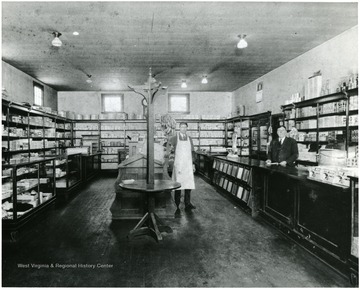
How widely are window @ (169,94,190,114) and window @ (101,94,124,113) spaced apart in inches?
83.9

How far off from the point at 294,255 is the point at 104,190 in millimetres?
5226

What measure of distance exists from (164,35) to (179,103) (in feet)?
20.4

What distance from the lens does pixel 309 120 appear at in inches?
234

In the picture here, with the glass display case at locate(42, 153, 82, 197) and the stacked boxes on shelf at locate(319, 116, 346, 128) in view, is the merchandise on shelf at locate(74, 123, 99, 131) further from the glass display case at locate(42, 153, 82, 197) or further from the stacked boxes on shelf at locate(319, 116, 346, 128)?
the stacked boxes on shelf at locate(319, 116, 346, 128)

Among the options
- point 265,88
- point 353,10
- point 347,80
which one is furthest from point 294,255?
point 265,88

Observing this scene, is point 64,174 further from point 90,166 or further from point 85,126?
point 85,126

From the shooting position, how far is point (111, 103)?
1139 cm

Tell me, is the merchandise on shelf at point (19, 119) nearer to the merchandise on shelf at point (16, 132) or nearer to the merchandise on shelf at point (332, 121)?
the merchandise on shelf at point (16, 132)

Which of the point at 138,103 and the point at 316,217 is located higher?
the point at 138,103

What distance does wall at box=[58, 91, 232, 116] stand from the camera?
37.0 feet

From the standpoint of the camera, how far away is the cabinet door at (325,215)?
2650 millimetres

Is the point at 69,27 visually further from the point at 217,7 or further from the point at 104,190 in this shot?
the point at 104,190

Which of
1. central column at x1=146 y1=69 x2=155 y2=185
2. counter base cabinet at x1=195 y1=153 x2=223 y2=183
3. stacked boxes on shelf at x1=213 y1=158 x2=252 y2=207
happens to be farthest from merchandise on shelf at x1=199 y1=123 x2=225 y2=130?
central column at x1=146 y1=69 x2=155 y2=185

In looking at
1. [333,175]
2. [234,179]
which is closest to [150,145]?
[333,175]
